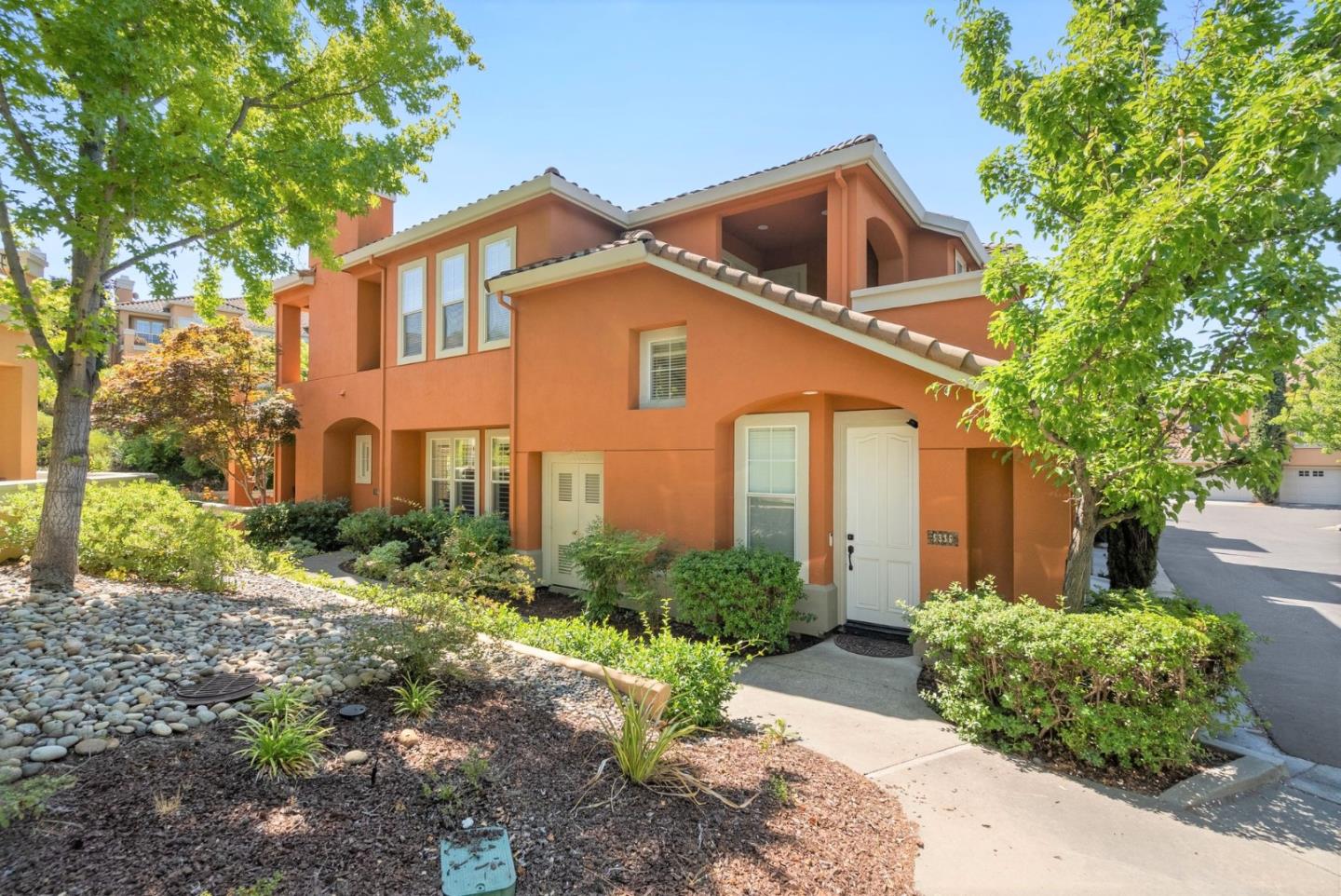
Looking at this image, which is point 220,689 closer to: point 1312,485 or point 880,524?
point 880,524

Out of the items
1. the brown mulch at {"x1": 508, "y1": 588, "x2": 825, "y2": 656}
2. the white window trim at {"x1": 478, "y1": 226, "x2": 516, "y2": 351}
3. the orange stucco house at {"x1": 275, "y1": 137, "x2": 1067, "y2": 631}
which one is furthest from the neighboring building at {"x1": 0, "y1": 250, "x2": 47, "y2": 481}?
the brown mulch at {"x1": 508, "y1": 588, "x2": 825, "y2": 656}

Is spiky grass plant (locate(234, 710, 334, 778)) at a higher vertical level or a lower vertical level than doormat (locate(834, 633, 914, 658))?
higher

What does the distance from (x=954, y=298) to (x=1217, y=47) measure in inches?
122

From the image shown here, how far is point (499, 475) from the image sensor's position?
39.7 ft

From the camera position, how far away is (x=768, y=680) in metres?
Answer: 6.20

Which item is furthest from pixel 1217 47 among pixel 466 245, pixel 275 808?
pixel 466 245

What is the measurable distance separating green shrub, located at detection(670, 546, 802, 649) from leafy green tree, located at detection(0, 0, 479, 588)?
20.3ft

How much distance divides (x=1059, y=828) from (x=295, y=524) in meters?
14.9

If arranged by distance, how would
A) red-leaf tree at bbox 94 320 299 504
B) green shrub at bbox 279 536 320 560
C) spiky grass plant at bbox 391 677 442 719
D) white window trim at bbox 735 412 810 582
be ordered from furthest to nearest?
red-leaf tree at bbox 94 320 299 504 → green shrub at bbox 279 536 320 560 → white window trim at bbox 735 412 810 582 → spiky grass plant at bbox 391 677 442 719

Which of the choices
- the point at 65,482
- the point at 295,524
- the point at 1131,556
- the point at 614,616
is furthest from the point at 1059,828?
the point at 295,524

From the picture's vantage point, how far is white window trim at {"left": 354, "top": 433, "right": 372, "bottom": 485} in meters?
14.9

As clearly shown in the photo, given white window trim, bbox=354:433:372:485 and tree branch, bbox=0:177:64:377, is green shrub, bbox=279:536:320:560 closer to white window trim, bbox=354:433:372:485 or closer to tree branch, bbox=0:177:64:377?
white window trim, bbox=354:433:372:485

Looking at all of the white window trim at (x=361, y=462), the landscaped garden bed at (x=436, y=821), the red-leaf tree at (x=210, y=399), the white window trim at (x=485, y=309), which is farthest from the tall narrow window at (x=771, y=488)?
the red-leaf tree at (x=210, y=399)

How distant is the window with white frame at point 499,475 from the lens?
11977mm
